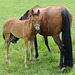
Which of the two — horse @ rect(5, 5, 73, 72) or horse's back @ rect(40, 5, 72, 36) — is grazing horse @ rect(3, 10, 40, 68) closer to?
horse's back @ rect(40, 5, 72, 36)

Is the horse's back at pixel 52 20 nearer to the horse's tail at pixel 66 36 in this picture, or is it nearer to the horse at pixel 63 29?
the horse at pixel 63 29

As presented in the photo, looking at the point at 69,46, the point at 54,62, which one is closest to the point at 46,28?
the point at 69,46

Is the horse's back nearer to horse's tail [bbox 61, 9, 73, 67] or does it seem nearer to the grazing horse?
horse's tail [bbox 61, 9, 73, 67]

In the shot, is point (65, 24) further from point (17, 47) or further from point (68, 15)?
point (17, 47)

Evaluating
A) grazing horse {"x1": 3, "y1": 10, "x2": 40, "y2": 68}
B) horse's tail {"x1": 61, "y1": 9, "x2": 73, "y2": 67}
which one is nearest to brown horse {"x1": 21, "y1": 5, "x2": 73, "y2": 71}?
horse's tail {"x1": 61, "y1": 9, "x2": 73, "y2": 67}

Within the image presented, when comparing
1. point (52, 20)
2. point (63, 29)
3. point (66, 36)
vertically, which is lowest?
point (66, 36)

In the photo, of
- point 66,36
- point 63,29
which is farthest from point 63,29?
point 66,36

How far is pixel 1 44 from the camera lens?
6938 millimetres

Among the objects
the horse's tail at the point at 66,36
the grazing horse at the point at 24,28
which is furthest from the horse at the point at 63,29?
the grazing horse at the point at 24,28

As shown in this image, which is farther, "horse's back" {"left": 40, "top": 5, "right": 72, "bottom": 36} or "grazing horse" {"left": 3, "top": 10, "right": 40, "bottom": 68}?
"horse's back" {"left": 40, "top": 5, "right": 72, "bottom": 36}

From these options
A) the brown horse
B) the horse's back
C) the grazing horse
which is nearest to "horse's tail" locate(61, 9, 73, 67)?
the brown horse

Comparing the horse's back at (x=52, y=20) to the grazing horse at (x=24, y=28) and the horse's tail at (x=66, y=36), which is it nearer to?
the horse's tail at (x=66, y=36)

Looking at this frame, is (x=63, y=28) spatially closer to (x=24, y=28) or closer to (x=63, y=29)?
(x=63, y=29)

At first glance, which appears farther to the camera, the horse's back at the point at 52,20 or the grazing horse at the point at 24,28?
the horse's back at the point at 52,20
